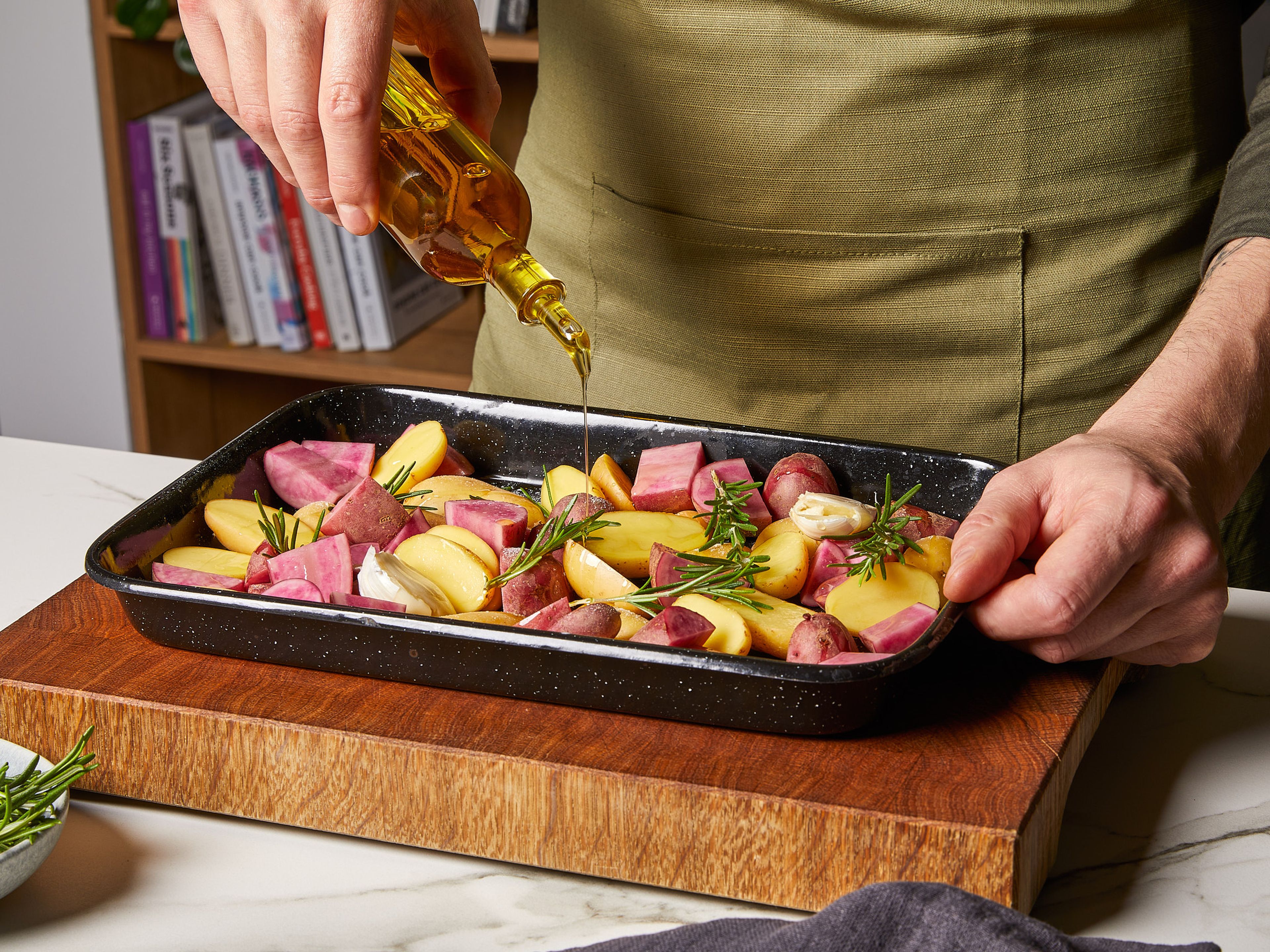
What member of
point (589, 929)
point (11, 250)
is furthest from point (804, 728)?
point (11, 250)

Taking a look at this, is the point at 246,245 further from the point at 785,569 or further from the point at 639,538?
the point at 785,569

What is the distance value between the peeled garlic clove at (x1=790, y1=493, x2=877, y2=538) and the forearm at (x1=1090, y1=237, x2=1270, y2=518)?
0.18 metres

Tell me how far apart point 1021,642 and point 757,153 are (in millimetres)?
617

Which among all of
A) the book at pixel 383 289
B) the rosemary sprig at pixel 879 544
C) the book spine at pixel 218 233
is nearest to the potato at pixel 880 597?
the rosemary sprig at pixel 879 544

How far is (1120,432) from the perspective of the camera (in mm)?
977

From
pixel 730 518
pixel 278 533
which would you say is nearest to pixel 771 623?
pixel 730 518

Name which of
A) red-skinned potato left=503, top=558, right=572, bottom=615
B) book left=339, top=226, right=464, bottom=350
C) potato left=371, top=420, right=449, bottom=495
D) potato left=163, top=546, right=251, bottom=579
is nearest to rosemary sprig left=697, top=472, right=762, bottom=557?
red-skinned potato left=503, top=558, right=572, bottom=615

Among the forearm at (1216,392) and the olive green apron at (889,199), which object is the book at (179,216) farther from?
the forearm at (1216,392)

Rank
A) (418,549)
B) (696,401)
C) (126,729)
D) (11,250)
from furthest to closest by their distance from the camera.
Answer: (11,250)
(696,401)
(418,549)
(126,729)

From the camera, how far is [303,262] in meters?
2.59

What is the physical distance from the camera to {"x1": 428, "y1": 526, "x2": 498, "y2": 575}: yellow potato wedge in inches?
39.7

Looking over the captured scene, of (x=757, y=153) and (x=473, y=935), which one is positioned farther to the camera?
(x=757, y=153)

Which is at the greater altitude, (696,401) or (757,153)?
(757,153)

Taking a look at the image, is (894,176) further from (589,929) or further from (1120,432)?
(589,929)
